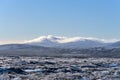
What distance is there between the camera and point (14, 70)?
140 feet

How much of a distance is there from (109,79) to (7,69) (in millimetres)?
12163

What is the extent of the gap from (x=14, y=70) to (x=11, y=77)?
6.30m

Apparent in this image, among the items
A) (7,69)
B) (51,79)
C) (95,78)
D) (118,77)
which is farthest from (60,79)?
(7,69)

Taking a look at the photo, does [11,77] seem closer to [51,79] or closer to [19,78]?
[19,78]

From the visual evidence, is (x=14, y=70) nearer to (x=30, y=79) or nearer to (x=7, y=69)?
(x=7, y=69)

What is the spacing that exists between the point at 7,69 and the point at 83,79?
10.3 meters

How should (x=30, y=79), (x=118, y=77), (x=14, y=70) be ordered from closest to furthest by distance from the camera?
(x=30, y=79)
(x=118, y=77)
(x=14, y=70)

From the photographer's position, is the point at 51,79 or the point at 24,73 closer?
the point at 51,79

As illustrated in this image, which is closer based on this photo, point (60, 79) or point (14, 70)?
point (60, 79)

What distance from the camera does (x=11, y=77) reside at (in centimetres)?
3631

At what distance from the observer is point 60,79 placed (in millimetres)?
35938

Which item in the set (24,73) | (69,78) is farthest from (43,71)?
(69,78)

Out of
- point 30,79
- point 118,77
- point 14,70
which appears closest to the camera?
point 30,79

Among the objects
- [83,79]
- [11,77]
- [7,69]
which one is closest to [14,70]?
[7,69]
